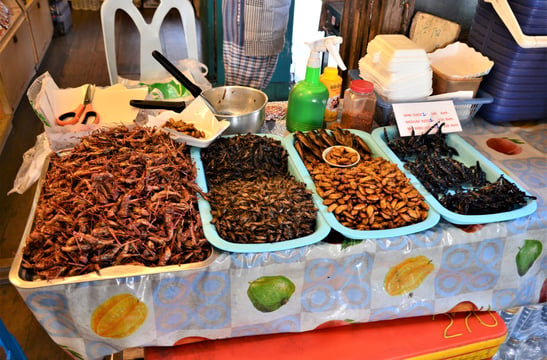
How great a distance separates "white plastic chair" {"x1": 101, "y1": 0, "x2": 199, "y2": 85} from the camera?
2.06 meters

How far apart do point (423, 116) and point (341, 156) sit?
397mm

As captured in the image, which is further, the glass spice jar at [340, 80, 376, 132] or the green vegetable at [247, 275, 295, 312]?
the glass spice jar at [340, 80, 376, 132]

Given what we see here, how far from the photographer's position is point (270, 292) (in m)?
1.17

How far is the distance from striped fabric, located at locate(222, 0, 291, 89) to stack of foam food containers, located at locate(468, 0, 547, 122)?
995 millimetres

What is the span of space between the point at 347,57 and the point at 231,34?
71cm

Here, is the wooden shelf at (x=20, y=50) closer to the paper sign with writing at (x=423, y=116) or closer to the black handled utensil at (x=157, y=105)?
the black handled utensil at (x=157, y=105)

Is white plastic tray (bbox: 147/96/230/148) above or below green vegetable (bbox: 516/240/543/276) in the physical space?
above

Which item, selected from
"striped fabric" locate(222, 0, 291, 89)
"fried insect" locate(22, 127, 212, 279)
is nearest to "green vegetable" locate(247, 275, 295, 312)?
"fried insect" locate(22, 127, 212, 279)

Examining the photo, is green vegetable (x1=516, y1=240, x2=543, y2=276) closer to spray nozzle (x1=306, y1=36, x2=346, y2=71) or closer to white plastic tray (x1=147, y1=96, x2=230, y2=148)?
spray nozzle (x1=306, y1=36, x2=346, y2=71)

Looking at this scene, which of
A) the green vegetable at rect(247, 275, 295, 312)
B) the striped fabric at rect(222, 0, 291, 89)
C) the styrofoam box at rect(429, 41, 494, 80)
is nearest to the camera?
the green vegetable at rect(247, 275, 295, 312)

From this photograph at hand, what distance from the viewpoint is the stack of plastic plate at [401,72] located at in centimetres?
162

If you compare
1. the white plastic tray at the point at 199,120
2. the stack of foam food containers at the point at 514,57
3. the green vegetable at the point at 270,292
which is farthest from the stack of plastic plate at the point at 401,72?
the green vegetable at the point at 270,292

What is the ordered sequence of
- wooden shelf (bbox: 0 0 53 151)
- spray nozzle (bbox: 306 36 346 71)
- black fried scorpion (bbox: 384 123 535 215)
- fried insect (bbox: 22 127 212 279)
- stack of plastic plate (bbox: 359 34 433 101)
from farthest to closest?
wooden shelf (bbox: 0 0 53 151)
stack of plastic plate (bbox: 359 34 433 101)
spray nozzle (bbox: 306 36 346 71)
black fried scorpion (bbox: 384 123 535 215)
fried insect (bbox: 22 127 212 279)

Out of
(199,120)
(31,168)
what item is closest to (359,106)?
(199,120)
